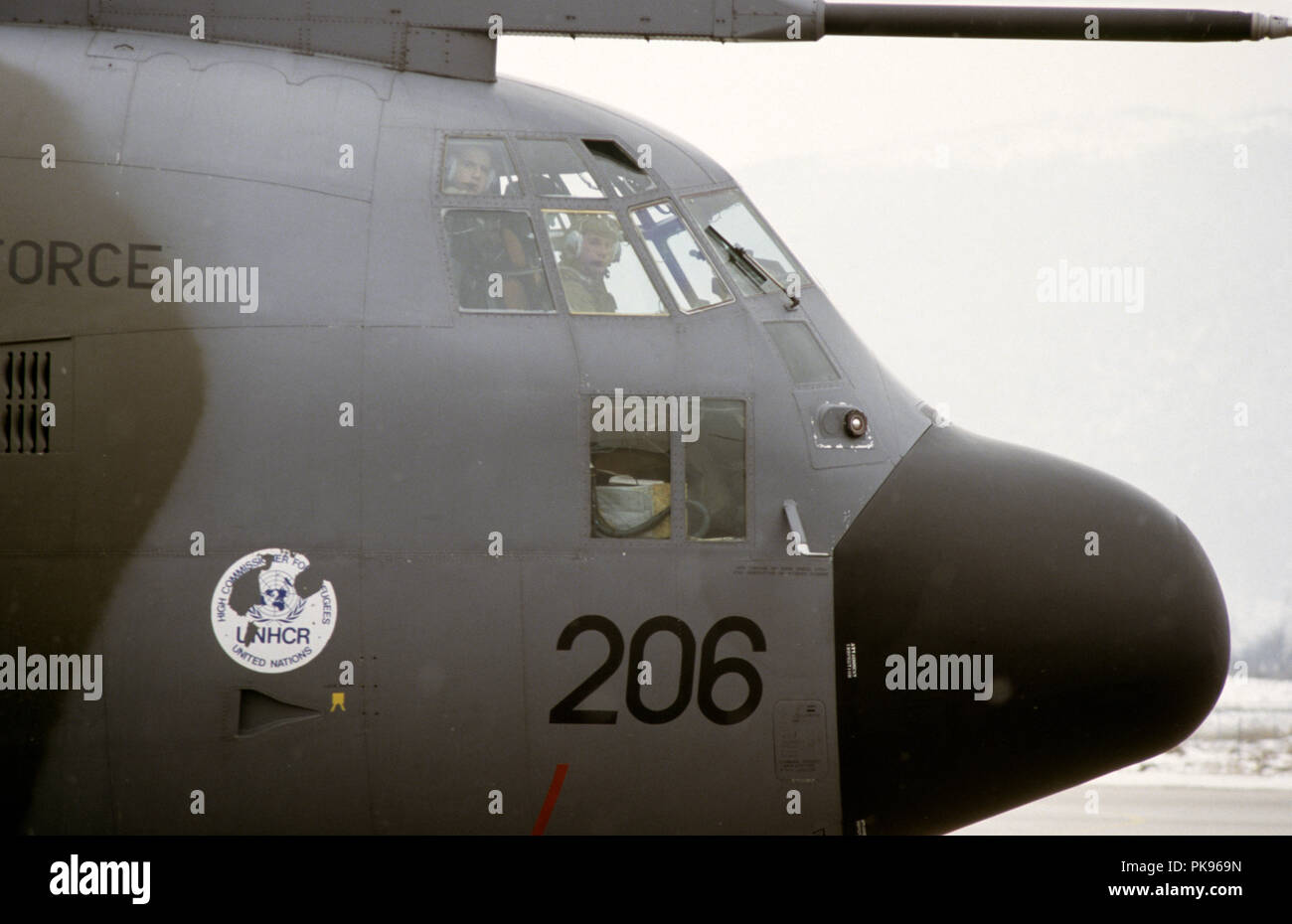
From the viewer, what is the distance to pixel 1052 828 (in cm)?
1631

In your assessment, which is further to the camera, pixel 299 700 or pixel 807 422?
pixel 807 422

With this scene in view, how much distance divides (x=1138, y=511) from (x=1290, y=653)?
1912 centimetres

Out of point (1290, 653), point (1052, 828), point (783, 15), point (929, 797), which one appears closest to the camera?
point (929, 797)

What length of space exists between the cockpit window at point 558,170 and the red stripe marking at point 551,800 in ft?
9.50

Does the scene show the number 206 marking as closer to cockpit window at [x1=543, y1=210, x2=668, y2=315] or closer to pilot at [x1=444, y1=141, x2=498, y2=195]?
cockpit window at [x1=543, y1=210, x2=668, y2=315]

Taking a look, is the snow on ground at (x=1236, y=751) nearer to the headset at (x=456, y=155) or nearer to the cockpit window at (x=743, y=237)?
the cockpit window at (x=743, y=237)

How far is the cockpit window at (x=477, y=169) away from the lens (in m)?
7.48

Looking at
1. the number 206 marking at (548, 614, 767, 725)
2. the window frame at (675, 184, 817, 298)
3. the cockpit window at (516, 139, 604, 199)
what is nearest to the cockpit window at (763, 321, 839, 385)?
the window frame at (675, 184, 817, 298)

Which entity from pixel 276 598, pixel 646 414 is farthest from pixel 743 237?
pixel 276 598

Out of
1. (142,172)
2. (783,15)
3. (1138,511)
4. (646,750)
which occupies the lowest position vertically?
(646,750)

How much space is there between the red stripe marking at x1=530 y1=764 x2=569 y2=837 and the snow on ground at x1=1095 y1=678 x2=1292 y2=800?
13.6m

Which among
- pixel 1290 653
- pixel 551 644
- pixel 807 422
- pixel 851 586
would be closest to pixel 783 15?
pixel 807 422

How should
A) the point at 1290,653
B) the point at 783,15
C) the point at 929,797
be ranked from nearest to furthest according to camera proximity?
the point at 929,797 < the point at 783,15 < the point at 1290,653
